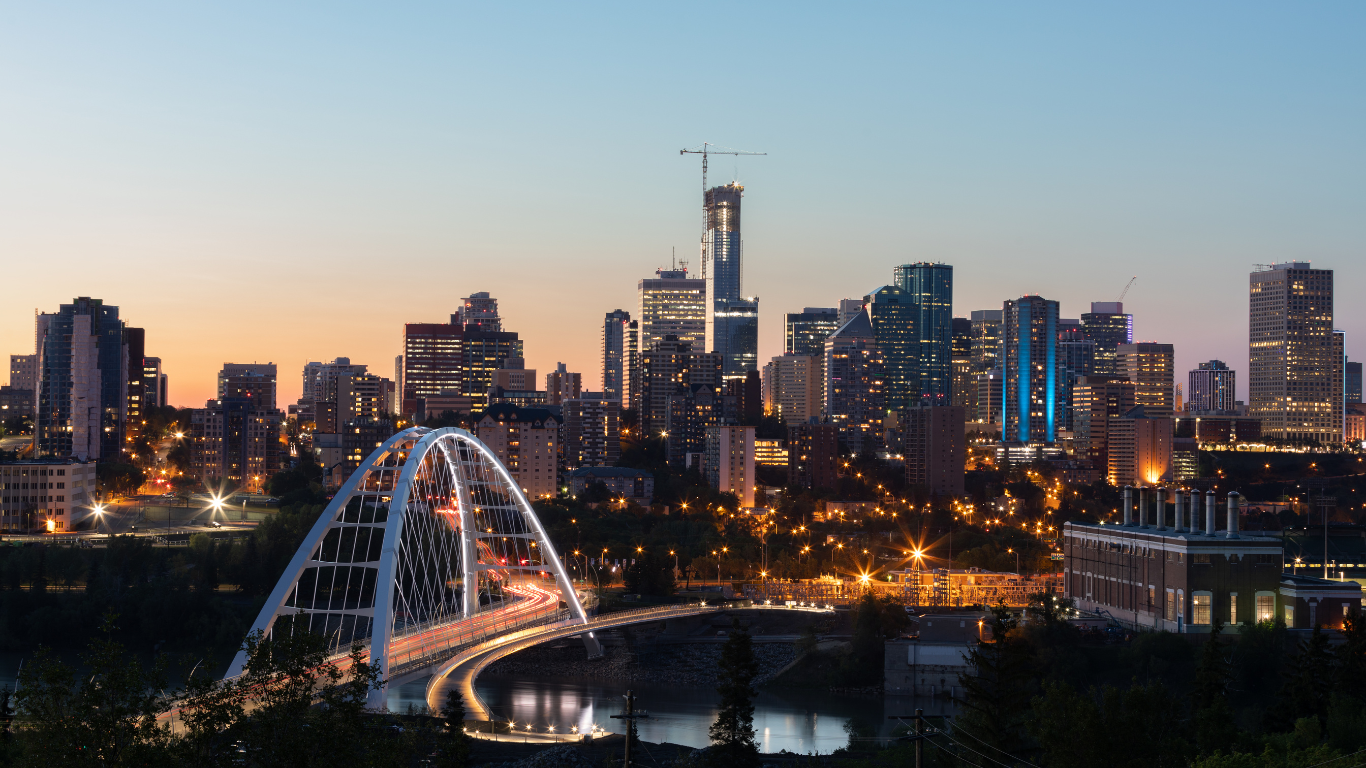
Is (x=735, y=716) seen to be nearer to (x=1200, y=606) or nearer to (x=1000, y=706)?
(x=1000, y=706)

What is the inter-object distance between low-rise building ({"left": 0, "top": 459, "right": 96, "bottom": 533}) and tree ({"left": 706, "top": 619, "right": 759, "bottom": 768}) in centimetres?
6035

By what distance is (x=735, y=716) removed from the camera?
120ft

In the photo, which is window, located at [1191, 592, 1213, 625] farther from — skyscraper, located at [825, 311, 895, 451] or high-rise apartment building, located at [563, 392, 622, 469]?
skyscraper, located at [825, 311, 895, 451]

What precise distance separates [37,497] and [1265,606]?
68.5m

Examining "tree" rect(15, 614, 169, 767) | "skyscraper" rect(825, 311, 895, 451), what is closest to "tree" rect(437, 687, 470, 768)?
"tree" rect(15, 614, 169, 767)

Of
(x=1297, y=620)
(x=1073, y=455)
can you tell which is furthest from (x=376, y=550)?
Answer: (x=1073, y=455)

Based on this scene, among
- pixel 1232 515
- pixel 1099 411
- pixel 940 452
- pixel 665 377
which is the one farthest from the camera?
pixel 1099 411

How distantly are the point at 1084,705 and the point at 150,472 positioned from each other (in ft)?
364

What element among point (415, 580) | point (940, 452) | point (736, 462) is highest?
point (940, 452)

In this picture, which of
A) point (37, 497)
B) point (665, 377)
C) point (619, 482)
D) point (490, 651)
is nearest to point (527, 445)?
point (619, 482)

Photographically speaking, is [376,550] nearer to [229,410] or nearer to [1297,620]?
[1297,620]

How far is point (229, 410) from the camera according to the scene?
126375 mm

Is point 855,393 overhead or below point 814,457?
overhead

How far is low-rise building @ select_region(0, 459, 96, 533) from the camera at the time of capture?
84.6 meters
